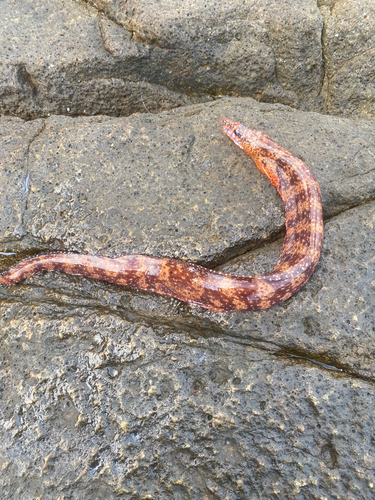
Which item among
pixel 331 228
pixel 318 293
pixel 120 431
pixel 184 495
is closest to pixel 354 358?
pixel 318 293

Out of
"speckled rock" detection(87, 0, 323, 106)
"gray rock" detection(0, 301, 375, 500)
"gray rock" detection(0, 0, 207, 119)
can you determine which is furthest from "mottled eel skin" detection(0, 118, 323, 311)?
"gray rock" detection(0, 0, 207, 119)

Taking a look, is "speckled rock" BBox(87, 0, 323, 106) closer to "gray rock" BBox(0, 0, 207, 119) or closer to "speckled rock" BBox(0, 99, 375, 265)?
"gray rock" BBox(0, 0, 207, 119)

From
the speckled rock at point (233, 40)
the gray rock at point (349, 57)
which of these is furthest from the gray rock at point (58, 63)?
the gray rock at point (349, 57)

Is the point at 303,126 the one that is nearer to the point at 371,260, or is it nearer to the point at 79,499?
the point at 371,260

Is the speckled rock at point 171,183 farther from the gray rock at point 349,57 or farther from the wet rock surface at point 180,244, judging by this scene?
the gray rock at point 349,57

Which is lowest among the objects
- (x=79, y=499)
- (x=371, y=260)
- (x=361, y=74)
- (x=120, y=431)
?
(x=79, y=499)
